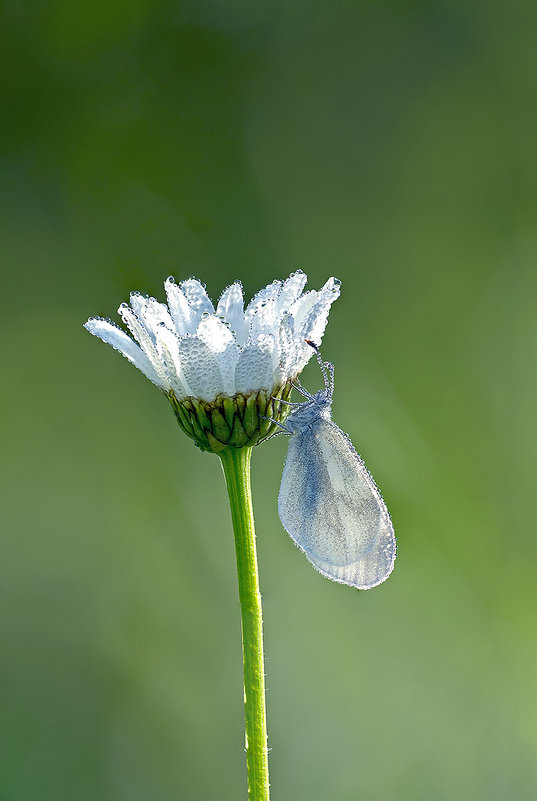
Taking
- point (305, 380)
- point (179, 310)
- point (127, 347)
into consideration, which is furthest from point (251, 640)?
point (305, 380)

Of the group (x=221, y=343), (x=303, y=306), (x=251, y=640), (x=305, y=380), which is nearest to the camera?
(x=251, y=640)

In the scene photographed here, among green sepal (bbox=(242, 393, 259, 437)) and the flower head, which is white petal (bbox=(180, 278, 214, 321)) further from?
green sepal (bbox=(242, 393, 259, 437))

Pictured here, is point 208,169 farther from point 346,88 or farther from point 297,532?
point 297,532

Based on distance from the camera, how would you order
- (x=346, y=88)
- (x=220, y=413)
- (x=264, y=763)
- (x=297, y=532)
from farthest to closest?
1. (x=346, y=88)
2. (x=297, y=532)
3. (x=220, y=413)
4. (x=264, y=763)

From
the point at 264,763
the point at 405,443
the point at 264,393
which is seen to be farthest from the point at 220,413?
the point at 405,443

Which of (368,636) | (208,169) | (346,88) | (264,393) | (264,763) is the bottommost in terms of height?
(264,763)

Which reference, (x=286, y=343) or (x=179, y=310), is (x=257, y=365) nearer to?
→ (x=286, y=343)

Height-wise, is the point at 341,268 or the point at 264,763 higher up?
the point at 341,268

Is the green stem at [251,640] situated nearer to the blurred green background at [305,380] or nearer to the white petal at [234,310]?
the white petal at [234,310]
